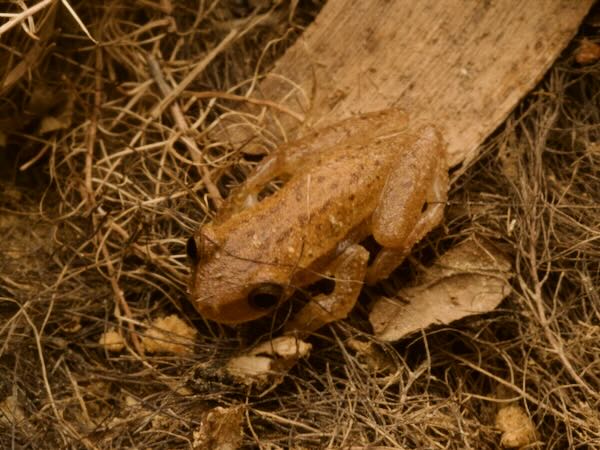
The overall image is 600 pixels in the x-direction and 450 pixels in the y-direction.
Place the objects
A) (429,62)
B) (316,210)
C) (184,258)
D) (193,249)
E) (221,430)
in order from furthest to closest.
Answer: (429,62) → (184,258) → (316,210) → (193,249) → (221,430)

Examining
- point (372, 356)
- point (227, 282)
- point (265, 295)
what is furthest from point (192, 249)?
point (372, 356)

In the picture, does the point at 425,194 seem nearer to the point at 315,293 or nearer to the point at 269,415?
the point at 315,293

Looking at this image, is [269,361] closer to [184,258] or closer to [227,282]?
[227,282]

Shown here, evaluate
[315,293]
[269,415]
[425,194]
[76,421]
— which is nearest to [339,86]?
[425,194]

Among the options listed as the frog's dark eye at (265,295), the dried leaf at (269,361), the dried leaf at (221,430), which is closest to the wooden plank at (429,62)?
the frog's dark eye at (265,295)

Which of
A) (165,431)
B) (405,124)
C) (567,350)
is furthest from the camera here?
(405,124)

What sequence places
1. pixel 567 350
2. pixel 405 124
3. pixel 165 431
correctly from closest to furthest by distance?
pixel 165 431, pixel 567 350, pixel 405 124

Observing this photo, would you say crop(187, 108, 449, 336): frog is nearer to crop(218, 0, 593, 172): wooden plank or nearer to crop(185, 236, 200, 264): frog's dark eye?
crop(185, 236, 200, 264): frog's dark eye
